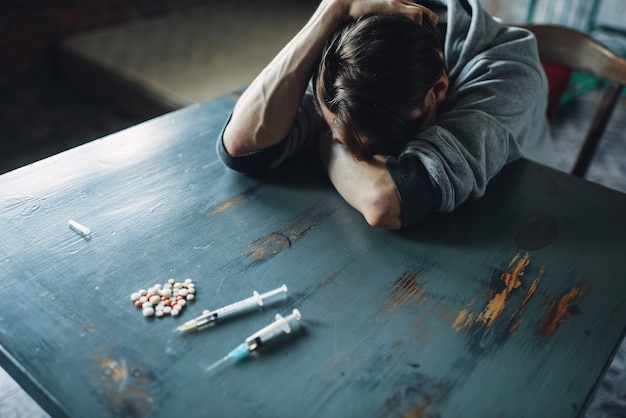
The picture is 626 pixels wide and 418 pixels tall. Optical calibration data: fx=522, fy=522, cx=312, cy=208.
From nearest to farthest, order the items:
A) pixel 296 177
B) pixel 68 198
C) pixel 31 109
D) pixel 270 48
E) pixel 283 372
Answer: pixel 283 372
pixel 68 198
pixel 296 177
pixel 31 109
pixel 270 48

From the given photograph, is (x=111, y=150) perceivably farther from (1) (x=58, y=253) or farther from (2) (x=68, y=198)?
(1) (x=58, y=253)

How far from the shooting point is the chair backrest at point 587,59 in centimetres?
126

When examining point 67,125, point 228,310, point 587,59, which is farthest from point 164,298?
point 67,125

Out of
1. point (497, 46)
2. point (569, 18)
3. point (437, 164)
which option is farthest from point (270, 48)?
point (437, 164)

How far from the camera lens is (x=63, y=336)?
0.66 m

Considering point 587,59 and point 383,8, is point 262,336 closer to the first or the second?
point 383,8

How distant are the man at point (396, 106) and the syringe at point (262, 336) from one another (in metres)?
0.26

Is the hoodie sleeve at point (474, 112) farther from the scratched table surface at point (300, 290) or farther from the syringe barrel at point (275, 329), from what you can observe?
the syringe barrel at point (275, 329)

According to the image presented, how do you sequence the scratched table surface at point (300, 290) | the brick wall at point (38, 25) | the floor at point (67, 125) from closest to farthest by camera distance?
the scratched table surface at point (300, 290) < the floor at point (67, 125) < the brick wall at point (38, 25)

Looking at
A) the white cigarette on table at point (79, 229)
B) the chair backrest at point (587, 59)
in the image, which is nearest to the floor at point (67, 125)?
the chair backrest at point (587, 59)

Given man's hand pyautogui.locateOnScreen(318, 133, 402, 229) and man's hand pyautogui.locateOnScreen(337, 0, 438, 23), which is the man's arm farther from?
man's hand pyautogui.locateOnScreen(318, 133, 402, 229)

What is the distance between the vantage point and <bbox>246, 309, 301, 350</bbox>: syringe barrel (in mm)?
669

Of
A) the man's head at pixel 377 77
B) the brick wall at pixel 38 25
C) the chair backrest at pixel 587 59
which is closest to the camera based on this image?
the man's head at pixel 377 77

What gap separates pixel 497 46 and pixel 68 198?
2.80 feet
